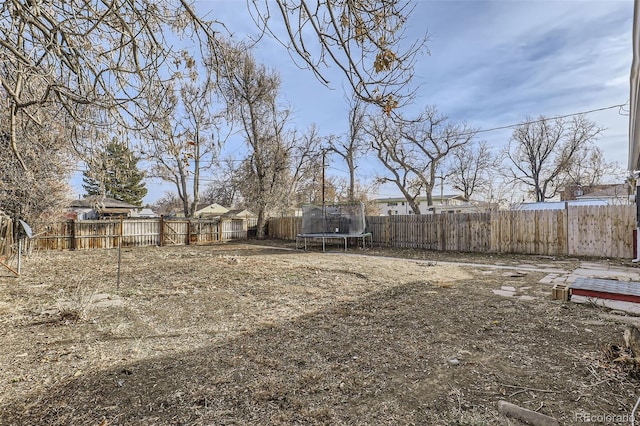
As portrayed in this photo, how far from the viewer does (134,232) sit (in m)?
13.8

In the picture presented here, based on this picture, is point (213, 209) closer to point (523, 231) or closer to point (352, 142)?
point (352, 142)

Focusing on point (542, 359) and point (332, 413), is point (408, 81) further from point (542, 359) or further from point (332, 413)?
point (542, 359)

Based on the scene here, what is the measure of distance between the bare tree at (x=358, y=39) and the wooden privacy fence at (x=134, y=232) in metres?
9.69

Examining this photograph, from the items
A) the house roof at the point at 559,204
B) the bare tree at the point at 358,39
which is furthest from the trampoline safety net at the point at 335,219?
the bare tree at the point at 358,39

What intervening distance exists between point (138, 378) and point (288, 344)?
48.4 inches

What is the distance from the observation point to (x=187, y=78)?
2.87m

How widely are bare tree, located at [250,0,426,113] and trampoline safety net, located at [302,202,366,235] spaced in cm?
1029

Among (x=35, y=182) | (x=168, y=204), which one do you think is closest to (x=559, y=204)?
(x=35, y=182)

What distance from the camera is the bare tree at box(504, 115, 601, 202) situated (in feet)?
68.1

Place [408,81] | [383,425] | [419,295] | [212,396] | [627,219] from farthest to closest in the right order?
[627,219], [419,295], [408,81], [212,396], [383,425]

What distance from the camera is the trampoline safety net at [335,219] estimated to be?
1261cm

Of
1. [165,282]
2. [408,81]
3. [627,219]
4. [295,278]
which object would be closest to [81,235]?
[165,282]

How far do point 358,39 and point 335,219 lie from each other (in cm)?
1086

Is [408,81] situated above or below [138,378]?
above
